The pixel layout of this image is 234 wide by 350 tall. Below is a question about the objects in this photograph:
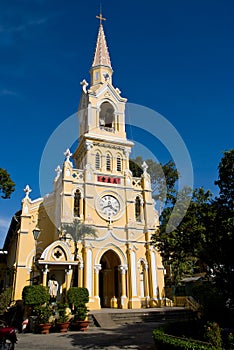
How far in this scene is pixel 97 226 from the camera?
25.5m

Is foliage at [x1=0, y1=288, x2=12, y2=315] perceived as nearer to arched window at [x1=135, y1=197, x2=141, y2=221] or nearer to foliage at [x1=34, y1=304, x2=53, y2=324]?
foliage at [x1=34, y1=304, x2=53, y2=324]

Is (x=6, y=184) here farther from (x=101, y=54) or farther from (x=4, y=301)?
(x=101, y=54)

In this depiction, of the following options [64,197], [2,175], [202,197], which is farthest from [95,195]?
[202,197]

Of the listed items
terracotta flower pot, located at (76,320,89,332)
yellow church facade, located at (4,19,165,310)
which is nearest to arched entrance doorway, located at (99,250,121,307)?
yellow church facade, located at (4,19,165,310)

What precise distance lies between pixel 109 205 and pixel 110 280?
21.0ft

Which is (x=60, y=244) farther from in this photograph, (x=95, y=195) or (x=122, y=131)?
(x=122, y=131)

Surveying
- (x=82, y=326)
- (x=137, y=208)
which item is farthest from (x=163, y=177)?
(x=82, y=326)

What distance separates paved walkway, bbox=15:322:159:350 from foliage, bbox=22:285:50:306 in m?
2.55

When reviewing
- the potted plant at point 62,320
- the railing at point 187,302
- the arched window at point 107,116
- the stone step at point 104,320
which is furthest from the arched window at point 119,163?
the potted plant at point 62,320

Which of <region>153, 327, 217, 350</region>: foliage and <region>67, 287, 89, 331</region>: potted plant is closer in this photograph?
<region>153, 327, 217, 350</region>: foliage

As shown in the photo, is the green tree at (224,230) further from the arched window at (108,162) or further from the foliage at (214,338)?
the arched window at (108,162)

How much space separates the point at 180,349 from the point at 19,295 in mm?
17561

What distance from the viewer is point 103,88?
31.4 m

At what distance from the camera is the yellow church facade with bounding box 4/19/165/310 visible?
23.4 metres
